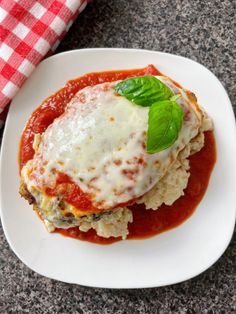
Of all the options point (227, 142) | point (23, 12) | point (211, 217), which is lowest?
point (211, 217)

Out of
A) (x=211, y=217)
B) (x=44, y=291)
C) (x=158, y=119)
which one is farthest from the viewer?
(x=44, y=291)

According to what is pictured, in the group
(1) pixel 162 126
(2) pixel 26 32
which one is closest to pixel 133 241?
(1) pixel 162 126

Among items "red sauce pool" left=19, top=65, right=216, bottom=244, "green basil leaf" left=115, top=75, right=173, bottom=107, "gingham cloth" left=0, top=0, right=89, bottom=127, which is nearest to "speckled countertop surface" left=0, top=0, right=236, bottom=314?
"gingham cloth" left=0, top=0, right=89, bottom=127

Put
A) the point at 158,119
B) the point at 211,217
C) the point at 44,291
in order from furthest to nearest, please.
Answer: the point at 44,291 → the point at 211,217 → the point at 158,119

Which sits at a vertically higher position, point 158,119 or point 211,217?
point 158,119

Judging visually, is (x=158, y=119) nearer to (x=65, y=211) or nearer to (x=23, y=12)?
(x=65, y=211)

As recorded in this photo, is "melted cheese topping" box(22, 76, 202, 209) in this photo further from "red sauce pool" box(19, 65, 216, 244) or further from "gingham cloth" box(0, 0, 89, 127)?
"gingham cloth" box(0, 0, 89, 127)

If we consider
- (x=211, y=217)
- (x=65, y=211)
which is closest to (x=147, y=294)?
(x=211, y=217)
